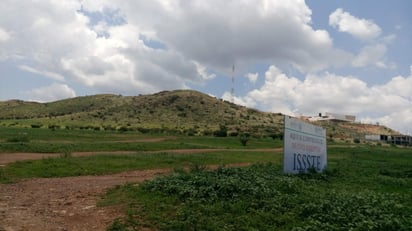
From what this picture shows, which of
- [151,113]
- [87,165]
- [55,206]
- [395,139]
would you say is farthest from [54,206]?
[395,139]

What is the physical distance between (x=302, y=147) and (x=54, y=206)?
10.0 m

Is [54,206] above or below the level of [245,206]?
below

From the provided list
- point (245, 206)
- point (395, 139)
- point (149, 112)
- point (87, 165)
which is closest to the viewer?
point (245, 206)

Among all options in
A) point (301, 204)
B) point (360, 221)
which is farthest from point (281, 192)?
point (360, 221)

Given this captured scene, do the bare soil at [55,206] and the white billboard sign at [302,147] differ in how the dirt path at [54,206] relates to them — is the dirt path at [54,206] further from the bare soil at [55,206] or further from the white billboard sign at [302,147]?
the white billboard sign at [302,147]

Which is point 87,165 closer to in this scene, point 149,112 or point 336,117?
point 149,112

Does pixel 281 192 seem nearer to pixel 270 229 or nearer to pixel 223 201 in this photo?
pixel 223 201

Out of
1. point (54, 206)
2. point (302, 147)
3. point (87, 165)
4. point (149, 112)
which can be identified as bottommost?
point (54, 206)

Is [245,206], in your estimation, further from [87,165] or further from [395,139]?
[395,139]

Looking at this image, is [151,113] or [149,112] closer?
[151,113]

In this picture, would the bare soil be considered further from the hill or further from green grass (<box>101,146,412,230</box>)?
the hill

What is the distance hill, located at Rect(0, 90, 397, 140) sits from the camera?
8306 centimetres

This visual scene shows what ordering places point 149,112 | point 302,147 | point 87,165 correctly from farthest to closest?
point 149,112 → point 87,165 → point 302,147

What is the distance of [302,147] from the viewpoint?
17.2 m
